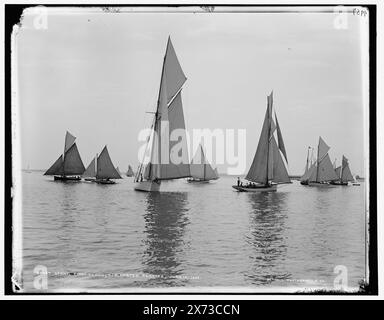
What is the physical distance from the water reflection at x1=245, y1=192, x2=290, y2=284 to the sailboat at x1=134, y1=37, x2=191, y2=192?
2.04 m

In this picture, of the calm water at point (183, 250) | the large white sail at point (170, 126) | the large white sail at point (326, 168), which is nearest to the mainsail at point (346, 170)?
→ the calm water at point (183, 250)

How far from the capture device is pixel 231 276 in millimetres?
7180

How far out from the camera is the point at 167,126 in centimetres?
956

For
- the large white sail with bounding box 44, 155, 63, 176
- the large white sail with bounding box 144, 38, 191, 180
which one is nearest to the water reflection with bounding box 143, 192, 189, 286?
the large white sail with bounding box 144, 38, 191, 180

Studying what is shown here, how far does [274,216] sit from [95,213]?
492 centimetres

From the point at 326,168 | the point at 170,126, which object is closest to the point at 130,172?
the point at 170,126

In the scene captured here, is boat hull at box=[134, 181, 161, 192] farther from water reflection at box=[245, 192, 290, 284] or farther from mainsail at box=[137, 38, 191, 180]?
water reflection at box=[245, 192, 290, 284]

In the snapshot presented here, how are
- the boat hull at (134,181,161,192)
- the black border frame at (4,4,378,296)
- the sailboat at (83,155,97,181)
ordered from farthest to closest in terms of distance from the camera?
the sailboat at (83,155,97,181) < the boat hull at (134,181,161,192) < the black border frame at (4,4,378,296)

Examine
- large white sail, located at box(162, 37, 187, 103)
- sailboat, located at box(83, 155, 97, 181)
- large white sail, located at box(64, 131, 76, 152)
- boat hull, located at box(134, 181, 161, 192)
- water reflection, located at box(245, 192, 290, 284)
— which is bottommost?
water reflection, located at box(245, 192, 290, 284)

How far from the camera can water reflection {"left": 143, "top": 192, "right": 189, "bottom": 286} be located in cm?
727

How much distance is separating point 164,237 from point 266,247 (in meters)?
2.17

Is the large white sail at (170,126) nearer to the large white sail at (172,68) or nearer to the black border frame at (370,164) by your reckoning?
the large white sail at (172,68)

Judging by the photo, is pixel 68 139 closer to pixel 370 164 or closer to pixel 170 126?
pixel 170 126
